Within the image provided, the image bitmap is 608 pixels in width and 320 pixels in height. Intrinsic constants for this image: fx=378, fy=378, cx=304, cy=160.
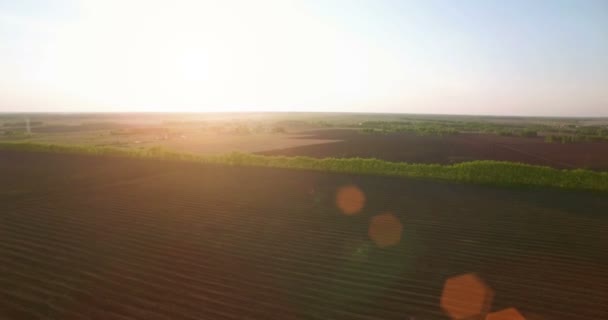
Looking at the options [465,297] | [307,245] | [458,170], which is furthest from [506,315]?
[458,170]

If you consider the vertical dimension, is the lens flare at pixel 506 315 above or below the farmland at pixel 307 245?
below

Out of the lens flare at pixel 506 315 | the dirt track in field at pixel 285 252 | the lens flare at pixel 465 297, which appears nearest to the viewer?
the lens flare at pixel 506 315

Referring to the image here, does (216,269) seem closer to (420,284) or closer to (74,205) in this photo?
(420,284)

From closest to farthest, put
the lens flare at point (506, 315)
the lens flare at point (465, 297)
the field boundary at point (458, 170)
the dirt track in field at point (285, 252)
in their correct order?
the lens flare at point (506, 315) → the lens flare at point (465, 297) → the dirt track in field at point (285, 252) → the field boundary at point (458, 170)

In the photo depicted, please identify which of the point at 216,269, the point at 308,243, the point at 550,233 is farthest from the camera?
the point at 550,233

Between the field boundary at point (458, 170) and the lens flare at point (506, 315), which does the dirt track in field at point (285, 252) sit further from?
the field boundary at point (458, 170)

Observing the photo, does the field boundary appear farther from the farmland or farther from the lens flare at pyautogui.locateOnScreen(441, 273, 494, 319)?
the lens flare at pyautogui.locateOnScreen(441, 273, 494, 319)

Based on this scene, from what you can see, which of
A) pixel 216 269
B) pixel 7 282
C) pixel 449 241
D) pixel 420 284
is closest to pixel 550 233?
pixel 449 241

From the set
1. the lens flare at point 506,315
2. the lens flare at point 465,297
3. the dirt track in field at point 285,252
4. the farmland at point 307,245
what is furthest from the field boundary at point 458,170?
the lens flare at point 506,315

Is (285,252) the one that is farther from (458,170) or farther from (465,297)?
(458,170)
